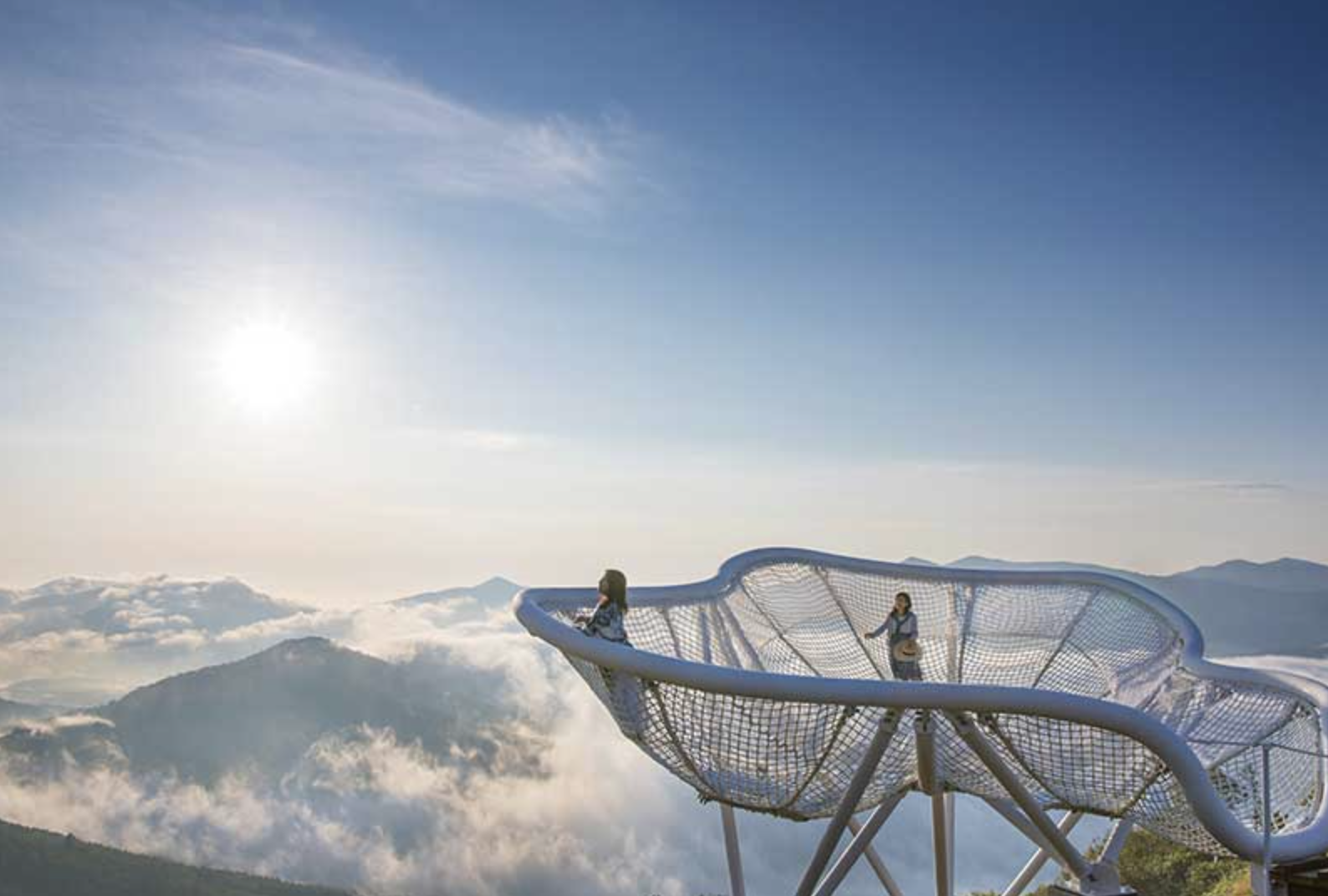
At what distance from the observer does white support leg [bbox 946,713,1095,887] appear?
22.5 ft

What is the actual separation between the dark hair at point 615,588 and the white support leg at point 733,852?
252 cm

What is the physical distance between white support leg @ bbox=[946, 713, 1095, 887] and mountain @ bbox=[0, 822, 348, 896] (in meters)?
96.0

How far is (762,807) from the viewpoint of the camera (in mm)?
8227

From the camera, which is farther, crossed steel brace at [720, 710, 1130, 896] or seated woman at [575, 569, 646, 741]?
seated woman at [575, 569, 646, 741]

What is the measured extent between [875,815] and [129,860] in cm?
10281

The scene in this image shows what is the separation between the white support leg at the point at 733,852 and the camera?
412 inches

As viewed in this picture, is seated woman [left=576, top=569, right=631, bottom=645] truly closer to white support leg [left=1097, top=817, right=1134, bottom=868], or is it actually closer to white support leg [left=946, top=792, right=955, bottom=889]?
white support leg [left=1097, top=817, right=1134, bottom=868]

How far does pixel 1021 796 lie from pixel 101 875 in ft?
345

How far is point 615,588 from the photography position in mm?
9336

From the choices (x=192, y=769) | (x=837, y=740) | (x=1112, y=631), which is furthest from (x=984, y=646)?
(x=192, y=769)

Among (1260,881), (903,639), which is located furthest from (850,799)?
(903,639)

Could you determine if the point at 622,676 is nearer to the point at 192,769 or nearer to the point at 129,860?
the point at 129,860

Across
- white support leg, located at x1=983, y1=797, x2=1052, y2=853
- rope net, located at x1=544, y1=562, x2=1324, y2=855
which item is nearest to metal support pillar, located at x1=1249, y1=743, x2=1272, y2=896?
rope net, located at x1=544, y1=562, x2=1324, y2=855

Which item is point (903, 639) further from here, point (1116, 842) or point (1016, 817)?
point (1116, 842)
